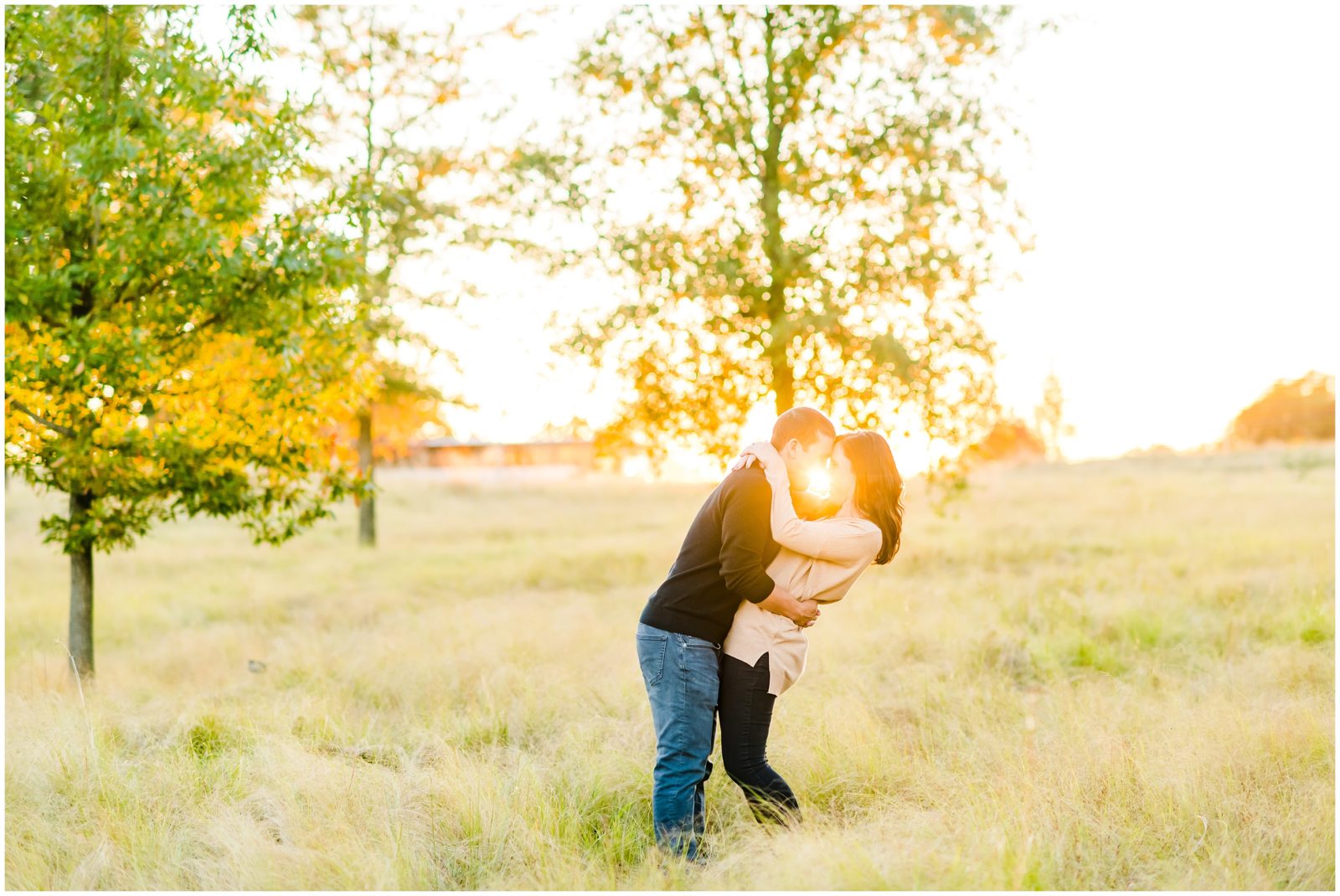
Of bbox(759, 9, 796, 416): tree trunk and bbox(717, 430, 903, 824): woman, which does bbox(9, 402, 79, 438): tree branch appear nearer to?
bbox(717, 430, 903, 824): woman

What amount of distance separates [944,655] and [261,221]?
732 cm

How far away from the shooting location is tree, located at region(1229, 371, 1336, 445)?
5559 centimetres

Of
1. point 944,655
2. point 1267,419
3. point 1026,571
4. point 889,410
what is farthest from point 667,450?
point 1267,419

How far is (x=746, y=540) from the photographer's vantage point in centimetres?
385

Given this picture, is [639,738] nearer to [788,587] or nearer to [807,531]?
[788,587]

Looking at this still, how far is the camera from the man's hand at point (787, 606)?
391 cm

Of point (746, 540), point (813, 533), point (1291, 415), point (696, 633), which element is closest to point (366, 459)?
point (696, 633)

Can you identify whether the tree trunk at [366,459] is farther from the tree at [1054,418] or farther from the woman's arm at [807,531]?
the tree at [1054,418]

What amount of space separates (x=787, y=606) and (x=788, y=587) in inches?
5.9

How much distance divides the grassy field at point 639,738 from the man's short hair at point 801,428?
1648 millimetres

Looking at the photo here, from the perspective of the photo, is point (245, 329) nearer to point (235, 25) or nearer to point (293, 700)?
point (235, 25)

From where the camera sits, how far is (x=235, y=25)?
23.4ft

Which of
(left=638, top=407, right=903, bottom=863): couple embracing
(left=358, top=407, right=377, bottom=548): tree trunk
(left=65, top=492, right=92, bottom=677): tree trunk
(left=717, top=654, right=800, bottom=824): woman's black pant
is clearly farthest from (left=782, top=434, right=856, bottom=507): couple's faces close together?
(left=358, top=407, right=377, bottom=548): tree trunk

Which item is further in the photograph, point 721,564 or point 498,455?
point 498,455
